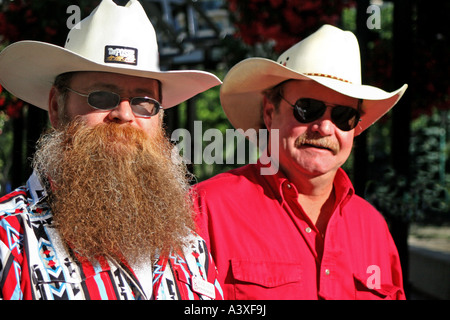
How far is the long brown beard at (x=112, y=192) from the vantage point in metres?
2.07

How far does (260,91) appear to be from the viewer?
10.9ft

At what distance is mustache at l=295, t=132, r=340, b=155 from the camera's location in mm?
2969

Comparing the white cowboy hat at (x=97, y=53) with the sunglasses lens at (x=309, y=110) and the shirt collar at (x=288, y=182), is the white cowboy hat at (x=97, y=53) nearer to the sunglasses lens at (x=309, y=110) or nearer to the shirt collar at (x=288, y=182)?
the sunglasses lens at (x=309, y=110)

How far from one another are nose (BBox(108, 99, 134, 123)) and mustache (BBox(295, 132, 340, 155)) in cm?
99

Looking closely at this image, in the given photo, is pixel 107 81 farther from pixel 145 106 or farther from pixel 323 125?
pixel 323 125

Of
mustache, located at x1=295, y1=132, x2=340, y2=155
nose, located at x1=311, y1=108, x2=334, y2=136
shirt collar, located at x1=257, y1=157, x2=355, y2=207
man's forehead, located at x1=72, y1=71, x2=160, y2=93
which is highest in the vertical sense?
man's forehead, located at x1=72, y1=71, x2=160, y2=93

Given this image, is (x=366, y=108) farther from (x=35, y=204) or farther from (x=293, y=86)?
(x=35, y=204)

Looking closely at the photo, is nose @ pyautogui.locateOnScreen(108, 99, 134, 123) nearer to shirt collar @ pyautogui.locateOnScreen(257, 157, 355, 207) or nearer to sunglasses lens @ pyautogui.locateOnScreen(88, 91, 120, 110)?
sunglasses lens @ pyautogui.locateOnScreen(88, 91, 120, 110)

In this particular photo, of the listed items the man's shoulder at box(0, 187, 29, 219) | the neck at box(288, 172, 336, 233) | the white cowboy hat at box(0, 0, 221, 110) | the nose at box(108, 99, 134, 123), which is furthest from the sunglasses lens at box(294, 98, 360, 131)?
the man's shoulder at box(0, 187, 29, 219)

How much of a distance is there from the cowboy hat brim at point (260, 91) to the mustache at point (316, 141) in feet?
0.81

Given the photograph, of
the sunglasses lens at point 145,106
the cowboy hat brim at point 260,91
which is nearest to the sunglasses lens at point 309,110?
the cowboy hat brim at point 260,91

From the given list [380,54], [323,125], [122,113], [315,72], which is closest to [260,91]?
[315,72]

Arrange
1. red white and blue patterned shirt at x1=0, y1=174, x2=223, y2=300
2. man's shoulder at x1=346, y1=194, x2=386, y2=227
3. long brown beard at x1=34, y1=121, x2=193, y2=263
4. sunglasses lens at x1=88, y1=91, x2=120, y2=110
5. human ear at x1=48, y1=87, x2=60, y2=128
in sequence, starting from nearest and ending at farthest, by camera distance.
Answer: red white and blue patterned shirt at x1=0, y1=174, x2=223, y2=300, long brown beard at x1=34, y1=121, x2=193, y2=263, sunglasses lens at x1=88, y1=91, x2=120, y2=110, human ear at x1=48, y1=87, x2=60, y2=128, man's shoulder at x1=346, y1=194, x2=386, y2=227
